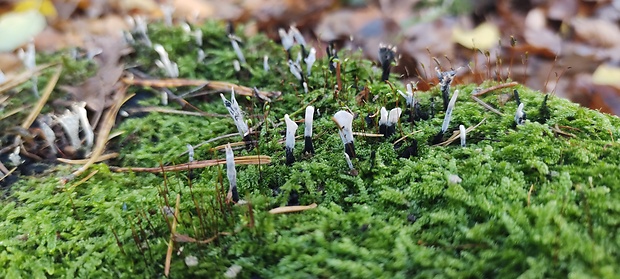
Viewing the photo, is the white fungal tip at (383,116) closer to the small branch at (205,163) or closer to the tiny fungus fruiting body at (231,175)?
the small branch at (205,163)

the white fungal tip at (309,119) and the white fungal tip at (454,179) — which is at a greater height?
the white fungal tip at (309,119)

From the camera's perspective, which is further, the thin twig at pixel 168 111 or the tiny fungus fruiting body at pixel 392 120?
the thin twig at pixel 168 111

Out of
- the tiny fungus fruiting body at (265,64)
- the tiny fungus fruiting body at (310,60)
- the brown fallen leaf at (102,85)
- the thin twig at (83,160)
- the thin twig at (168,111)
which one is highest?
the tiny fungus fruiting body at (310,60)

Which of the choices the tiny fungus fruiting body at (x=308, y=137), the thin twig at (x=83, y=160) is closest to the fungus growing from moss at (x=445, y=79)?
the tiny fungus fruiting body at (x=308, y=137)

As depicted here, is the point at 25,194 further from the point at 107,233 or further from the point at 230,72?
the point at 230,72

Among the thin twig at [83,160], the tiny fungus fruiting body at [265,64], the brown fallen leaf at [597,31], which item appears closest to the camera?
the thin twig at [83,160]

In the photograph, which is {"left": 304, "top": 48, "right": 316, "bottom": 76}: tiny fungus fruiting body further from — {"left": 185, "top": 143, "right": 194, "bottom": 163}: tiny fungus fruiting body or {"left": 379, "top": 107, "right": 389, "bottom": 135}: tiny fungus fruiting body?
{"left": 185, "top": 143, "right": 194, "bottom": 163}: tiny fungus fruiting body

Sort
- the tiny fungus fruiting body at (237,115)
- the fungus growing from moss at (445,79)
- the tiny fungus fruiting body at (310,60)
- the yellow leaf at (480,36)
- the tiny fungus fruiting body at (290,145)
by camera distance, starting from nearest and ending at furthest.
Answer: the tiny fungus fruiting body at (290,145)
the fungus growing from moss at (445,79)
the tiny fungus fruiting body at (237,115)
the tiny fungus fruiting body at (310,60)
the yellow leaf at (480,36)

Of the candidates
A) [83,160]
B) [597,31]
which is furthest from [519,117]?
[597,31]
